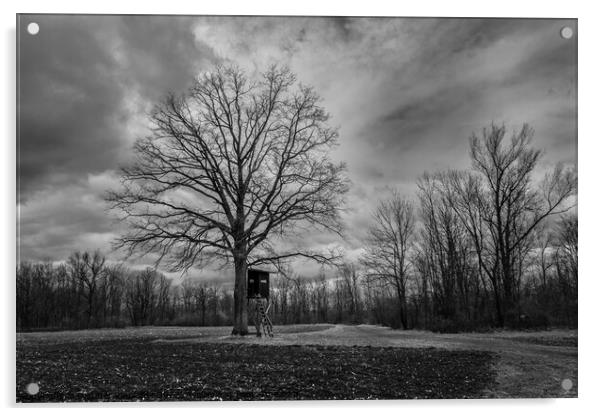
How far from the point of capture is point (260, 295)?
36.8 ft

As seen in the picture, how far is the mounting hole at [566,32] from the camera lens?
6.77 m

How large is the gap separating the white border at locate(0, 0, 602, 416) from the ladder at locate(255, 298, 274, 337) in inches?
208

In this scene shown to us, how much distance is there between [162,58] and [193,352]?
5466mm

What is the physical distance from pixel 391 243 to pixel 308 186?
2.08 metres

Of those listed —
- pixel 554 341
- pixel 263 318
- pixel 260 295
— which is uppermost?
pixel 260 295

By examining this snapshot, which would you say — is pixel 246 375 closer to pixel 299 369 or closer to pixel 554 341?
pixel 299 369

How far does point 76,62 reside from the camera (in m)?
6.74

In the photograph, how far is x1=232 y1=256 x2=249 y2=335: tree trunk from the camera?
10.4m

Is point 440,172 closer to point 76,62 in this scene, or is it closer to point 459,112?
point 459,112

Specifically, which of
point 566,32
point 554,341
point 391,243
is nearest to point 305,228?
point 391,243

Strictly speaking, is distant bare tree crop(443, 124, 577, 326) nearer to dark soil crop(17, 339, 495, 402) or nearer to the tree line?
the tree line

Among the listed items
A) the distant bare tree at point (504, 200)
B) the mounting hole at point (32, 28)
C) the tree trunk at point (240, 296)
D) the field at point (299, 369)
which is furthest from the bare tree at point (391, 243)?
the mounting hole at point (32, 28)

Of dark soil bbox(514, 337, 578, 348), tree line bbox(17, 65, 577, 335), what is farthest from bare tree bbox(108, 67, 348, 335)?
dark soil bbox(514, 337, 578, 348)
